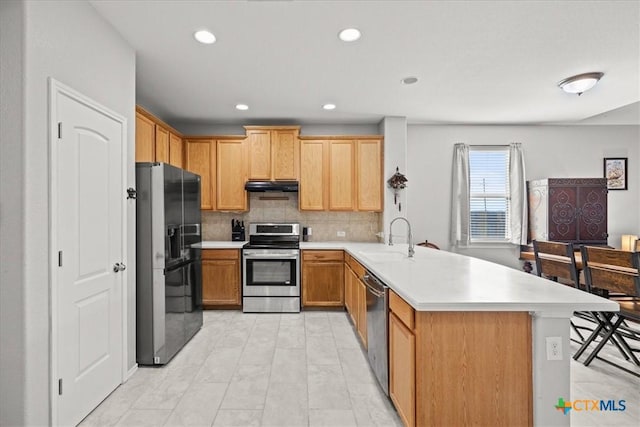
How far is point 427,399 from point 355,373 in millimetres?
1106

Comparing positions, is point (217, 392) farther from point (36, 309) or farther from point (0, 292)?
point (0, 292)

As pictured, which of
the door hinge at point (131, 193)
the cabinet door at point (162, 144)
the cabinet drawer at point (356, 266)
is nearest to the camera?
the door hinge at point (131, 193)

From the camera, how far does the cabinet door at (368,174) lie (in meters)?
4.56

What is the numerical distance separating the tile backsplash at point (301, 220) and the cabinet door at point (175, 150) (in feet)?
3.04

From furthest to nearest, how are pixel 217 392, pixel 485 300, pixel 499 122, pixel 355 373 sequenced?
1. pixel 499 122
2. pixel 355 373
3. pixel 217 392
4. pixel 485 300

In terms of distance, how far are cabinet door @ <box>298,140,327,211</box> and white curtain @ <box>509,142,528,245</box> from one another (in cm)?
300

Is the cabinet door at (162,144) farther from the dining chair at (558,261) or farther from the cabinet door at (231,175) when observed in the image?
the dining chair at (558,261)

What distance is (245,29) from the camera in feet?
7.61

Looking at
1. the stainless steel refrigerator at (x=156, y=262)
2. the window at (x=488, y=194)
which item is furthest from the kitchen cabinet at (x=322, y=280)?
the window at (x=488, y=194)

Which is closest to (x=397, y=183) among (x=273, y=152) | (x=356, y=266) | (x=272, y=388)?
(x=356, y=266)

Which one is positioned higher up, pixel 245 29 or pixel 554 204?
pixel 245 29

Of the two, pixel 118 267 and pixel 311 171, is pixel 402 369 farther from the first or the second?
pixel 311 171

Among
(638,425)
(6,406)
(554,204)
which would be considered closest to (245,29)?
(6,406)

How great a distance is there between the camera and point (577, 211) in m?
4.30
